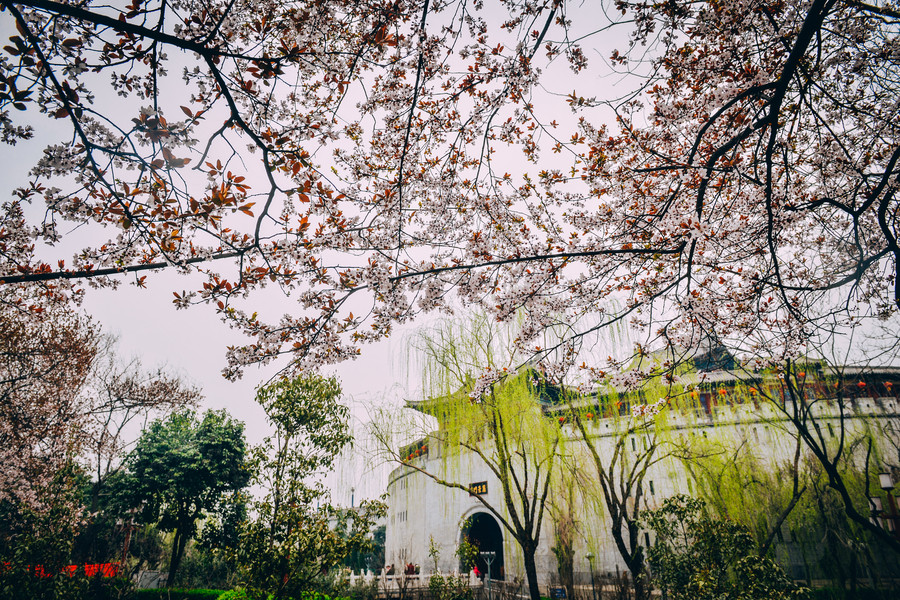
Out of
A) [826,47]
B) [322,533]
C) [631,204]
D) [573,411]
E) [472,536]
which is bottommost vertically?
[472,536]

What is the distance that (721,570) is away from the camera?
5629 millimetres

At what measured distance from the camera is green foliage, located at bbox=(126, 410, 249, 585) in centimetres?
1428

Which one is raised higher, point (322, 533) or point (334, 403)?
point (334, 403)

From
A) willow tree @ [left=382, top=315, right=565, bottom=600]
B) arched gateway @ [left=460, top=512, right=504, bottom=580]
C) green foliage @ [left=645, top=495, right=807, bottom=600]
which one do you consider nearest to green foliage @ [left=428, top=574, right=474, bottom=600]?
willow tree @ [left=382, top=315, right=565, bottom=600]

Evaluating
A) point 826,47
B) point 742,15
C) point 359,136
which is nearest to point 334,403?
point 359,136

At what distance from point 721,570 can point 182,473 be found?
1615 cm

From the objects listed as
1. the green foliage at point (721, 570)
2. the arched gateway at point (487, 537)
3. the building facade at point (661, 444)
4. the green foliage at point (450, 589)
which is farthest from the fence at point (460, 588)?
the arched gateway at point (487, 537)

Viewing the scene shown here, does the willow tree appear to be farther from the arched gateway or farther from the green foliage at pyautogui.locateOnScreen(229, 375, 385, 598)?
the arched gateway

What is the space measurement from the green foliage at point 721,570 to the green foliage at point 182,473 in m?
14.0

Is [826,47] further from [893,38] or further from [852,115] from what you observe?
[852,115]

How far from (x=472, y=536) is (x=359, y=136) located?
17289mm

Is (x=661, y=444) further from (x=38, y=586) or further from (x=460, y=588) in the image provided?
(x=38, y=586)

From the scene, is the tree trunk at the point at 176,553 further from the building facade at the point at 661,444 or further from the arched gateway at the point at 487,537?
the arched gateway at the point at 487,537

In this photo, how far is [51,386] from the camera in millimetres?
9625
